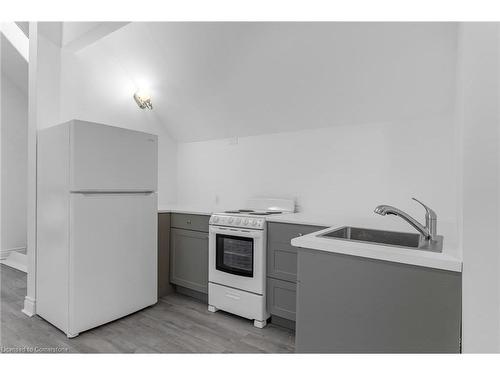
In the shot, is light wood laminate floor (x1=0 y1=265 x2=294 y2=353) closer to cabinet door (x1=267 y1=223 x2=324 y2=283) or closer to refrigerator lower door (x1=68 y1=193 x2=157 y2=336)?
refrigerator lower door (x1=68 y1=193 x2=157 y2=336)

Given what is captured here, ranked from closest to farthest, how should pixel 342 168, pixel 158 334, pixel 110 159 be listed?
1. pixel 158 334
2. pixel 110 159
3. pixel 342 168

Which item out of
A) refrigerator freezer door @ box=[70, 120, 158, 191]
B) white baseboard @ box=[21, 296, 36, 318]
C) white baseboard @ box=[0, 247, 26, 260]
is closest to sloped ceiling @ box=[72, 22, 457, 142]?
refrigerator freezer door @ box=[70, 120, 158, 191]

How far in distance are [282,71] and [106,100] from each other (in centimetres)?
195

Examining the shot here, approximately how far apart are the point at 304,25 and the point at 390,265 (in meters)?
1.79

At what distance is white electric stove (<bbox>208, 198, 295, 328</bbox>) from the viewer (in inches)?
89.4

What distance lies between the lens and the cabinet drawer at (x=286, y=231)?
210 centimetres

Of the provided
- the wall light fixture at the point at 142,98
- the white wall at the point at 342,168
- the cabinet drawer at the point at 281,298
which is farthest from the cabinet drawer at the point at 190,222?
the wall light fixture at the point at 142,98

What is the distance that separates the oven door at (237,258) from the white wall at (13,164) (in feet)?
11.0

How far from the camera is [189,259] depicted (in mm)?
2779

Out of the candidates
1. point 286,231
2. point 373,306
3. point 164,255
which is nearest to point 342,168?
point 286,231

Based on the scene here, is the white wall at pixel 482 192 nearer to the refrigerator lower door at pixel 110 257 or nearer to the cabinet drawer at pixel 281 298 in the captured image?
the cabinet drawer at pixel 281 298

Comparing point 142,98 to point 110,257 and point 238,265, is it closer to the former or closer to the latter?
point 110,257

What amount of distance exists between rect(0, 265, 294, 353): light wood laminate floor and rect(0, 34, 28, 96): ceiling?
2.74m
